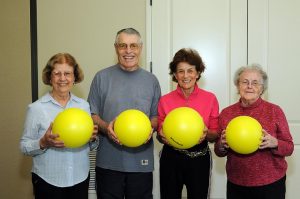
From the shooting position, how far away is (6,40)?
2717 millimetres

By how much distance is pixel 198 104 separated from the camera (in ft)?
5.86

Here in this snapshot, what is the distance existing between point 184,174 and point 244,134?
0.45 metres

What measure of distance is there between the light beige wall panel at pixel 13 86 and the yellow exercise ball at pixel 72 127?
138 cm

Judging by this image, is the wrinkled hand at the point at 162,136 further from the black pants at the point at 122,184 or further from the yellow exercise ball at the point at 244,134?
the yellow exercise ball at the point at 244,134

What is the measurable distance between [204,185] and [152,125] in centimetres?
45

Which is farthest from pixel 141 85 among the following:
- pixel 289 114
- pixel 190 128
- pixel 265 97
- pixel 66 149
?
pixel 289 114

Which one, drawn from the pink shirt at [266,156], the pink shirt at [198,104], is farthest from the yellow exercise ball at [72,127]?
the pink shirt at [266,156]

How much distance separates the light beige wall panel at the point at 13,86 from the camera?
2713 mm

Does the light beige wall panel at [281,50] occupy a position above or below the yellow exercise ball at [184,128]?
above

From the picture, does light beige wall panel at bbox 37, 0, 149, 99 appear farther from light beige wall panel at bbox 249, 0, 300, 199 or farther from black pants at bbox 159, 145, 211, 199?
black pants at bbox 159, 145, 211, 199

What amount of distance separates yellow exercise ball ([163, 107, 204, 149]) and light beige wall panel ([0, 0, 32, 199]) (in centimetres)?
163

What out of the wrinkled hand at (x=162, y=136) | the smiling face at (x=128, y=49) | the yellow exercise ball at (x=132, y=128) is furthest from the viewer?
the smiling face at (x=128, y=49)

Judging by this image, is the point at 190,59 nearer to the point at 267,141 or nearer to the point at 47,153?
the point at 267,141

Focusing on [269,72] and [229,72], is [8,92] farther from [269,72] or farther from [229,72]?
[269,72]
